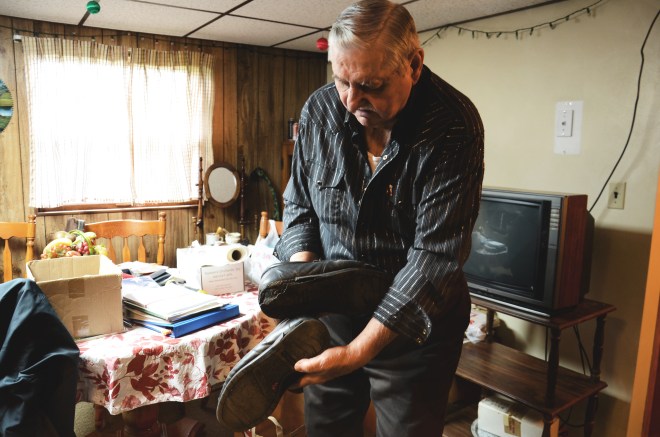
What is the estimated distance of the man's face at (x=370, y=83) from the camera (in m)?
0.89

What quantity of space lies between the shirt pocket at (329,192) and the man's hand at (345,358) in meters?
0.27

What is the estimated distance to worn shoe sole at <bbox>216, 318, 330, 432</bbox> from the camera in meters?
0.93

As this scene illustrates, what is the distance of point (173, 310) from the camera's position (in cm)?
161

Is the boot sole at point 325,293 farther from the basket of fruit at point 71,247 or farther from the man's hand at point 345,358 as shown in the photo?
the basket of fruit at point 71,247

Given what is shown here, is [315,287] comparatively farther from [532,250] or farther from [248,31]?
[248,31]

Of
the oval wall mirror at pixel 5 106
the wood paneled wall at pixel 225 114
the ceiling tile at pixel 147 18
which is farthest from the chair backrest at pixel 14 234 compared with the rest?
the ceiling tile at pixel 147 18

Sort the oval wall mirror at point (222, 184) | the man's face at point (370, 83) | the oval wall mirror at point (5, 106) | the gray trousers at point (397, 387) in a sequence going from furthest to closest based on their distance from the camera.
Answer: the oval wall mirror at point (222, 184), the oval wall mirror at point (5, 106), the gray trousers at point (397, 387), the man's face at point (370, 83)

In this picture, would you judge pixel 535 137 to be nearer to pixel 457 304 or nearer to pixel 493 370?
pixel 493 370

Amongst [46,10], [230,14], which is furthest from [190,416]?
[46,10]

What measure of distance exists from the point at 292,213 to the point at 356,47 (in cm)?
49

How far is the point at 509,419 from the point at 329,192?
153 cm

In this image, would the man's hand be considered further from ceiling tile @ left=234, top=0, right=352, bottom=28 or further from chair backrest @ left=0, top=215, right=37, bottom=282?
chair backrest @ left=0, top=215, right=37, bottom=282

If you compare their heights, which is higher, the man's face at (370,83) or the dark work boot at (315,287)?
the man's face at (370,83)

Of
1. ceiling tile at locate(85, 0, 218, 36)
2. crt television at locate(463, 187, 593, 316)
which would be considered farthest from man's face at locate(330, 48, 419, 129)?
ceiling tile at locate(85, 0, 218, 36)
